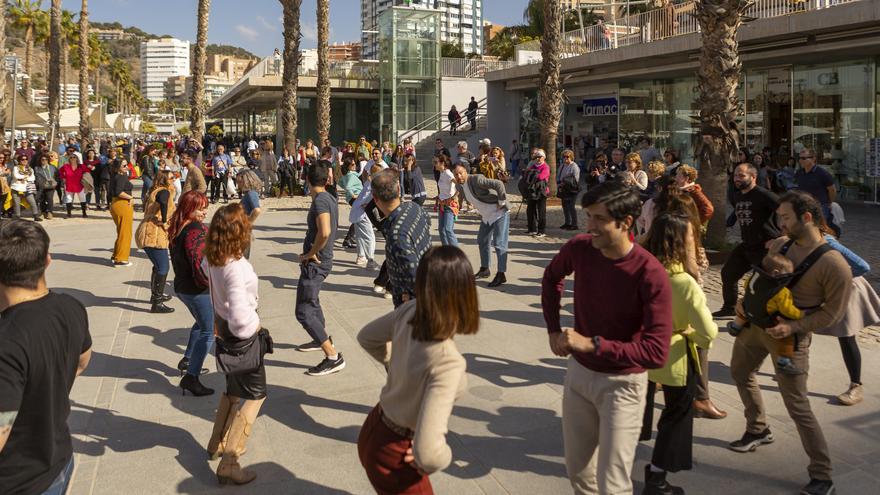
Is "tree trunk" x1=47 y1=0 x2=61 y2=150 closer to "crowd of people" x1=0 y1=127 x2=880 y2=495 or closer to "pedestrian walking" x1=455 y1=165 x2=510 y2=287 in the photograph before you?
"pedestrian walking" x1=455 y1=165 x2=510 y2=287

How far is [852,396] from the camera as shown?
5453 millimetres

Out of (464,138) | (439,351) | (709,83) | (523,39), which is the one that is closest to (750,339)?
(439,351)

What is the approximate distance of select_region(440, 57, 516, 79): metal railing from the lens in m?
36.4

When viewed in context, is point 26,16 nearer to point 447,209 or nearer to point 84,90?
point 84,90

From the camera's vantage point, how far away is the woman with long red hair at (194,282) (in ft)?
18.6

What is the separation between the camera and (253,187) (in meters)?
7.25

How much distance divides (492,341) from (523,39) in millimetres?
37753

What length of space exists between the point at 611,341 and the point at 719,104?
9153 millimetres

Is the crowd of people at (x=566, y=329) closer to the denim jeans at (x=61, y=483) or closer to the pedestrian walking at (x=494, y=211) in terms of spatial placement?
the denim jeans at (x=61, y=483)

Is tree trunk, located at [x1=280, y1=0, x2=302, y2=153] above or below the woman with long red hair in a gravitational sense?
above

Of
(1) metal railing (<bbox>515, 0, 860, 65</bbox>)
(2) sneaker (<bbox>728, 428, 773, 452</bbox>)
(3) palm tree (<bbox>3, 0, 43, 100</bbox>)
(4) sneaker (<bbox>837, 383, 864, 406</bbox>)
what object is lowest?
(2) sneaker (<bbox>728, 428, 773, 452</bbox>)

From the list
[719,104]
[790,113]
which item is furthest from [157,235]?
[790,113]

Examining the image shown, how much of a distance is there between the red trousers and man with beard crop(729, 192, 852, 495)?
234cm

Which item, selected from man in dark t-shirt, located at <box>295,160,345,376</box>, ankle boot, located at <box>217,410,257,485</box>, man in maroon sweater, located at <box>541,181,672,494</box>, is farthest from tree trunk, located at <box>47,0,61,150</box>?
man in maroon sweater, located at <box>541,181,672,494</box>
